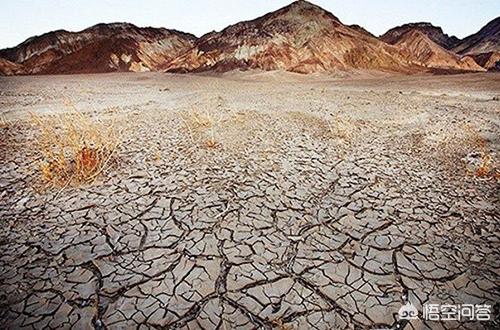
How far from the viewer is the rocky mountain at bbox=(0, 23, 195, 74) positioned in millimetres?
19156

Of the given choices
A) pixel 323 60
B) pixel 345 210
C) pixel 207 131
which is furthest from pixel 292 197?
pixel 323 60

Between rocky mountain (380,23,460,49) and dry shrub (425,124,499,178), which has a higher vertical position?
rocky mountain (380,23,460,49)

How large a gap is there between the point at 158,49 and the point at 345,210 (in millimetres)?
23218

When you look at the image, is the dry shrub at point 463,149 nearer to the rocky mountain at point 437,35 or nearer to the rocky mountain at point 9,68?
the rocky mountain at point 9,68

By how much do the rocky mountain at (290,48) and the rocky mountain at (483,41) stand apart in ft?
74.0

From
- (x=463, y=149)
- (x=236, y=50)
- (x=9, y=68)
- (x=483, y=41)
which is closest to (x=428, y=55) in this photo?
(x=236, y=50)

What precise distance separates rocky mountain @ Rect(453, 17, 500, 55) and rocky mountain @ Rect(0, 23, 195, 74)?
3646cm

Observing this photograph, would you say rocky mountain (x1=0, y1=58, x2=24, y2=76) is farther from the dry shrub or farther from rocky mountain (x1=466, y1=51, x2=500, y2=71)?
rocky mountain (x1=466, y1=51, x2=500, y2=71)

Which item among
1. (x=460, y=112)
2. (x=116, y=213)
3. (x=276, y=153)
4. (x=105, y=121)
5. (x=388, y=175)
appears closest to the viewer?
(x=116, y=213)

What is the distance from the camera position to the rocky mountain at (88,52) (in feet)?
62.8

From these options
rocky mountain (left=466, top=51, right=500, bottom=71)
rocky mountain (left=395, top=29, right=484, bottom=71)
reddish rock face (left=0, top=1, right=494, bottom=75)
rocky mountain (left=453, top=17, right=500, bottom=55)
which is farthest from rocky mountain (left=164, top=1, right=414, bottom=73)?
rocky mountain (left=453, top=17, right=500, bottom=55)

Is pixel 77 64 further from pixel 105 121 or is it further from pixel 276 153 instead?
pixel 276 153

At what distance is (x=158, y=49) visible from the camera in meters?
22.1

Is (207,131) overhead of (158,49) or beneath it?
beneath
